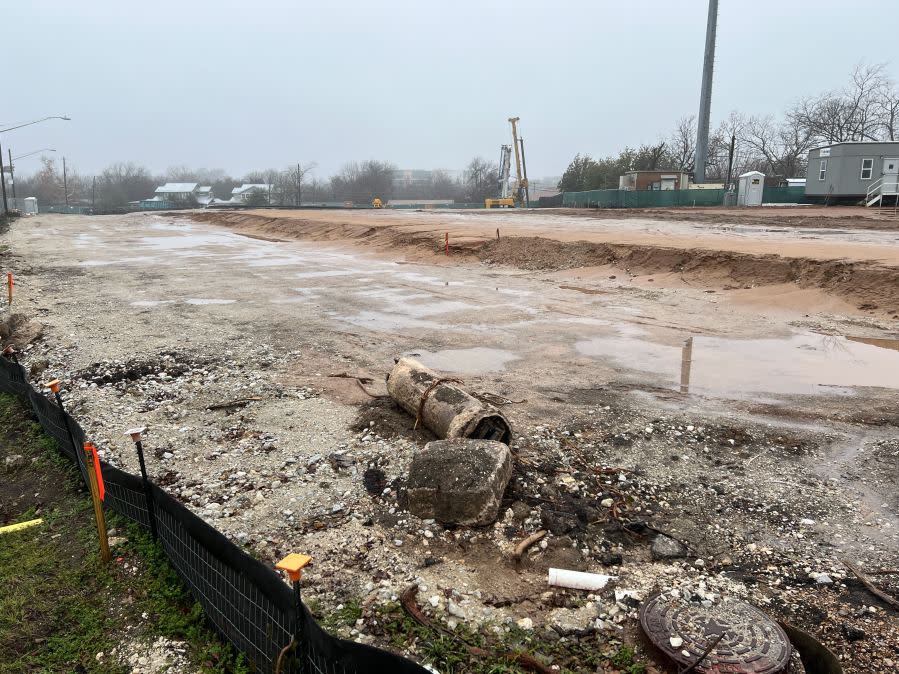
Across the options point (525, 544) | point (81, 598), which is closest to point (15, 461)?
point (81, 598)

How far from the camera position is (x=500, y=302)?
1341cm

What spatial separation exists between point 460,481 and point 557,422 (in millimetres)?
2097

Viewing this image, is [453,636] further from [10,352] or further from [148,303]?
[148,303]

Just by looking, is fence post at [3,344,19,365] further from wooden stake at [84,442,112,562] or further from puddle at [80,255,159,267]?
puddle at [80,255,159,267]

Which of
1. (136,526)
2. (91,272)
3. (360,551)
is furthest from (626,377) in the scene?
(91,272)

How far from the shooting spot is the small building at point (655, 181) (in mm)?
50938

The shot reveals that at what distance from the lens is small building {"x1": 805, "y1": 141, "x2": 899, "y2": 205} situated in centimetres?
3788

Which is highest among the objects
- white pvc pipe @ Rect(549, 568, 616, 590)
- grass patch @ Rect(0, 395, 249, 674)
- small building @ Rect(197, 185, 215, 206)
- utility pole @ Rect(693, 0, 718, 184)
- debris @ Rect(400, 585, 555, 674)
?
utility pole @ Rect(693, 0, 718, 184)

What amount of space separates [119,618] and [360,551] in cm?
148

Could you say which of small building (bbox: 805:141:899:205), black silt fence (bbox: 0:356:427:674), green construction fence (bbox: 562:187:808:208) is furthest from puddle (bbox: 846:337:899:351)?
green construction fence (bbox: 562:187:808:208)

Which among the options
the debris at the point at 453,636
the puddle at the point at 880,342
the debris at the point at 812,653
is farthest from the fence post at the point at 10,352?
the puddle at the point at 880,342

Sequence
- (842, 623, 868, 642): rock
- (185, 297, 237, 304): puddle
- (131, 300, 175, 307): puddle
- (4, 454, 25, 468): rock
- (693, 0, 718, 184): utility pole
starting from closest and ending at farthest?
1. (842, 623, 868, 642): rock
2. (4, 454, 25, 468): rock
3. (131, 300, 175, 307): puddle
4. (185, 297, 237, 304): puddle
5. (693, 0, 718, 184): utility pole

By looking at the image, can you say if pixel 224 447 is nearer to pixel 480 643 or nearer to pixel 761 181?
pixel 480 643

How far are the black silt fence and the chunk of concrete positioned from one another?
1503 mm
